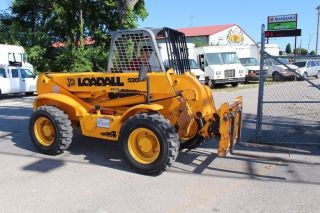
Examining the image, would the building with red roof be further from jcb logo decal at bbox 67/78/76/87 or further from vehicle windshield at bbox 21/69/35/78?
jcb logo decal at bbox 67/78/76/87

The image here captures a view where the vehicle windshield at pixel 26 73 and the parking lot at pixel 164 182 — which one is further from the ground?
the vehicle windshield at pixel 26 73

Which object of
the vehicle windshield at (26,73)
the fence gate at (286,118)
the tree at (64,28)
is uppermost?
the tree at (64,28)

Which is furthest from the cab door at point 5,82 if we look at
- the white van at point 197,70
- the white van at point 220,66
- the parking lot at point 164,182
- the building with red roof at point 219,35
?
the building with red roof at point 219,35

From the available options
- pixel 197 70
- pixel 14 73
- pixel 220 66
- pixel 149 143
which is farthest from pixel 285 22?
pixel 149 143

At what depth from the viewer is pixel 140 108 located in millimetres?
6188

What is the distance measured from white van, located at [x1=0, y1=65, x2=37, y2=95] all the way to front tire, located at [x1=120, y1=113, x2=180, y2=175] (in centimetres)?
1504

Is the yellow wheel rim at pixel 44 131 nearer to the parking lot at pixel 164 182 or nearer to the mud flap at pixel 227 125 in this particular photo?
the parking lot at pixel 164 182

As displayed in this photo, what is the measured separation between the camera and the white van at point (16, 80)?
776 inches

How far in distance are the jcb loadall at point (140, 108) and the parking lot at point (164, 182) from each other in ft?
1.14

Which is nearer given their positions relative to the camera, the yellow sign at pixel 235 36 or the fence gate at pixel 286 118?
the fence gate at pixel 286 118

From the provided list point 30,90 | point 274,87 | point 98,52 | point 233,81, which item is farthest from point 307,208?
point 98,52

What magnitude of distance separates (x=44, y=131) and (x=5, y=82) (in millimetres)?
13597

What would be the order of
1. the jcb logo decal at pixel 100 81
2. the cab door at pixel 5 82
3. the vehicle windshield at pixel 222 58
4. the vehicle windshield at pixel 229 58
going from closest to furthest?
the jcb logo decal at pixel 100 81, the cab door at pixel 5 82, the vehicle windshield at pixel 222 58, the vehicle windshield at pixel 229 58

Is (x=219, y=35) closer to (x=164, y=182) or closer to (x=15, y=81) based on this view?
(x=15, y=81)
